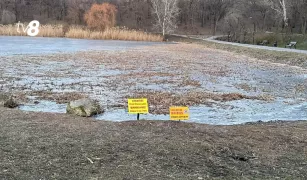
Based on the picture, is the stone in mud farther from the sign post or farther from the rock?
the sign post

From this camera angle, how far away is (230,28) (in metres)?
57.7

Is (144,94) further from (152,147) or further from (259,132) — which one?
(152,147)

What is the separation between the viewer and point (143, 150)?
6395mm

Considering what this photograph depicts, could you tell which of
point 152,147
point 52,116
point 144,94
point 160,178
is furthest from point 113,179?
point 144,94

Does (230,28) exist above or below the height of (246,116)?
above

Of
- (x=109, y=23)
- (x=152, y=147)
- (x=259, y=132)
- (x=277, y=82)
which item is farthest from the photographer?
(x=109, y=23)

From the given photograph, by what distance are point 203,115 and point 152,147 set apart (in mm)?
3849

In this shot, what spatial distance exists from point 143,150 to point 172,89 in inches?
297

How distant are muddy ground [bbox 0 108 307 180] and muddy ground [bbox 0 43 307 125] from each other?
1749mm

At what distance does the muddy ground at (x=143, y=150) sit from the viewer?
18.0 ft

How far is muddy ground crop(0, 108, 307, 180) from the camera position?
18.0ft

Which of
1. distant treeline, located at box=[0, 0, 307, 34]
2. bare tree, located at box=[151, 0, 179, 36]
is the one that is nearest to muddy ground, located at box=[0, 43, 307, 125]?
bare tree, located at box=[151, 0, 179, 36]

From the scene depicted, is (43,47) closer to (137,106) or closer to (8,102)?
(8,102)

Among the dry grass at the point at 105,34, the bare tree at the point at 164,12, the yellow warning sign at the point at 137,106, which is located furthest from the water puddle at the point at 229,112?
the bare tree at the point at 164,12
